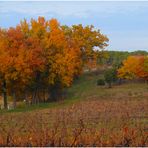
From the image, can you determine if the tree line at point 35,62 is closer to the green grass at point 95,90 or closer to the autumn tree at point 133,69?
the green grass at point 95,90

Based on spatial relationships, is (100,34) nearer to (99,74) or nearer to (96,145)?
(99,74)

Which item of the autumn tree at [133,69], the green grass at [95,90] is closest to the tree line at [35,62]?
the green grass at [95,90]

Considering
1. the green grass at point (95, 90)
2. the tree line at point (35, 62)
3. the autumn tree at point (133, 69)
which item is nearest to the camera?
the tree line at point (35, 62)

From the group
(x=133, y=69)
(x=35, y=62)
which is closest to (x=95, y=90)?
(x=133, y=69)

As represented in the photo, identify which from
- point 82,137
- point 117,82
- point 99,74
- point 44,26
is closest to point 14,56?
point 44,26

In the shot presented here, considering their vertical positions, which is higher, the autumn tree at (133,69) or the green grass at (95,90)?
the autumn tree at (133,69)

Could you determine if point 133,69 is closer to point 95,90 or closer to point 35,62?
point 95,90

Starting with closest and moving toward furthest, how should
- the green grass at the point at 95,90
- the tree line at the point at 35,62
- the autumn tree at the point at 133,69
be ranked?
1. the tree line at the point at 35,62
2. the green grass at the point at 95,90
3. the autumn tree at the point at 133,69

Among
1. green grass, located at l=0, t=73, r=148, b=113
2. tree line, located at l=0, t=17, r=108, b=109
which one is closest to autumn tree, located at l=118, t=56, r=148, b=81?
green grass, located at l=0, t=73, r=148, b=113

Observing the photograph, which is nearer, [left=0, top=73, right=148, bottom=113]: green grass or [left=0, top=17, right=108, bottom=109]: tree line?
[left=0, top=17, right=108, bottom=109]: tree line

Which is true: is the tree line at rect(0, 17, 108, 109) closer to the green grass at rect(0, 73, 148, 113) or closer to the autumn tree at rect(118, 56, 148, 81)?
the green grass at rect(0, 73, 148, 113)

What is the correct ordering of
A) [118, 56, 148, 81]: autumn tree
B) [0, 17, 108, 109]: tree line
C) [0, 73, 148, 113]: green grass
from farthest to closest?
[118, 56, 148, 81]: autumn tree → [0, 73, 148, 113]: green grass → [0, 17, 108, 109]: tree line

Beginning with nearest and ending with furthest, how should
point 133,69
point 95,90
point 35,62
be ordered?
point 35,62, point 95,90, point 133,69

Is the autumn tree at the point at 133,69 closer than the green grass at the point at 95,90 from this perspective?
No
